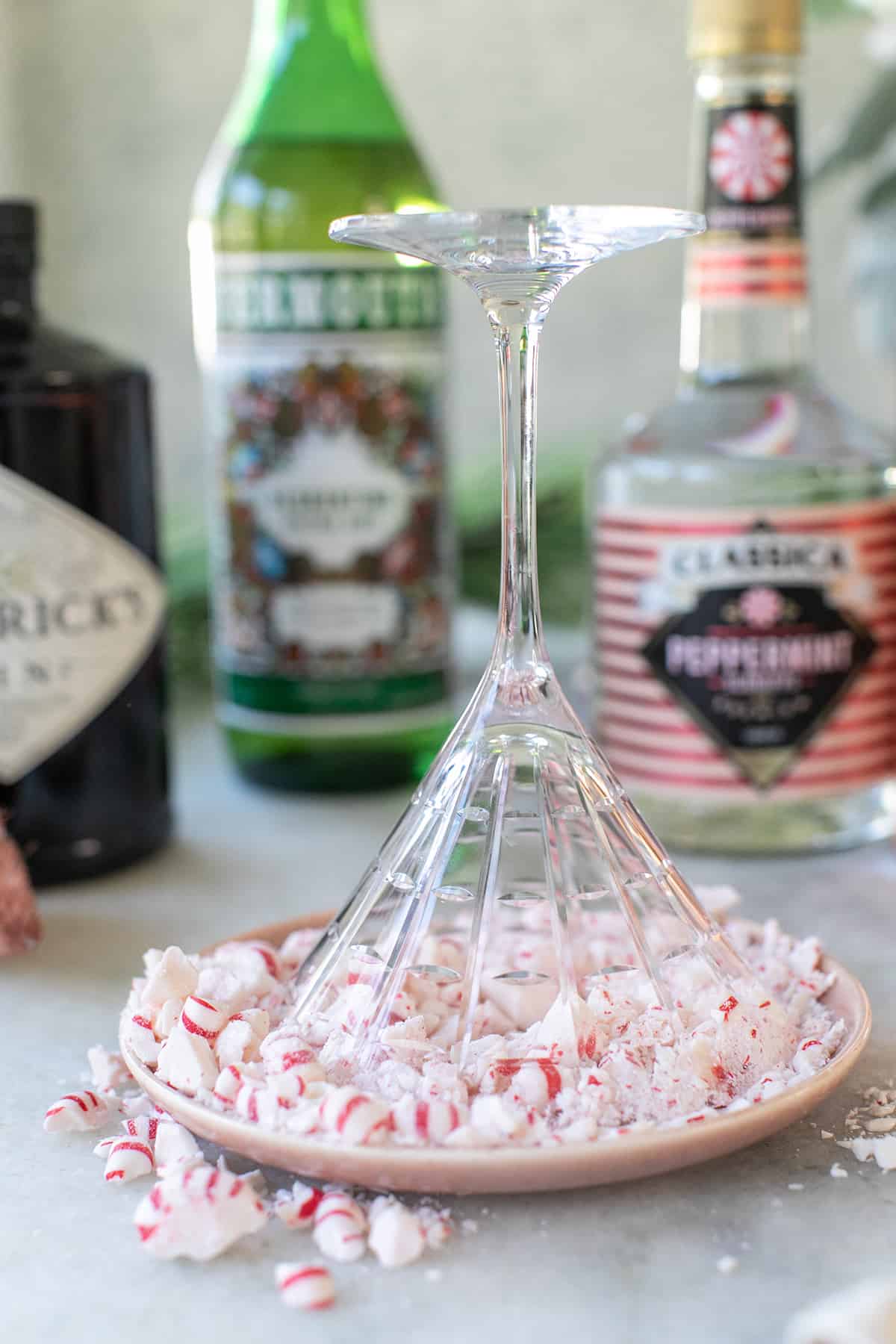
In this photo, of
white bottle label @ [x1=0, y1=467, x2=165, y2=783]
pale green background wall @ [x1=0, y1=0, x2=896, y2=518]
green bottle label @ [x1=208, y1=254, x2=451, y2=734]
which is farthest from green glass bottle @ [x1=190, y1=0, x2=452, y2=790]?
pale green background wall @ [x1=0, y1=0, x2=896, y2=518]

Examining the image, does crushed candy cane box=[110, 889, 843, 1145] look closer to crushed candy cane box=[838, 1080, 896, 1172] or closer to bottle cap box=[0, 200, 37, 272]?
crushed candy cane box=[838, 1080, 896, 1172]

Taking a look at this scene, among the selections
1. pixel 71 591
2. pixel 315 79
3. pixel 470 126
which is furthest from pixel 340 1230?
pixel 470 126

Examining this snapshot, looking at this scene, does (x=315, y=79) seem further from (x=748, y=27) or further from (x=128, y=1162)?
(x=128, y=1162)

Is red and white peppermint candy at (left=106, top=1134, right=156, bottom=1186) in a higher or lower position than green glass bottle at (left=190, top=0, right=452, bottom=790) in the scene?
lower

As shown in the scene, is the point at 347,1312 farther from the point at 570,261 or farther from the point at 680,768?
the point at 680,768

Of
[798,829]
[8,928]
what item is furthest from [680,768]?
[8,928]

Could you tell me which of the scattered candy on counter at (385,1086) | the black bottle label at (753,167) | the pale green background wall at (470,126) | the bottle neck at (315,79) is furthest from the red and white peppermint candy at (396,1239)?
the pale green background wall at (470,126)
